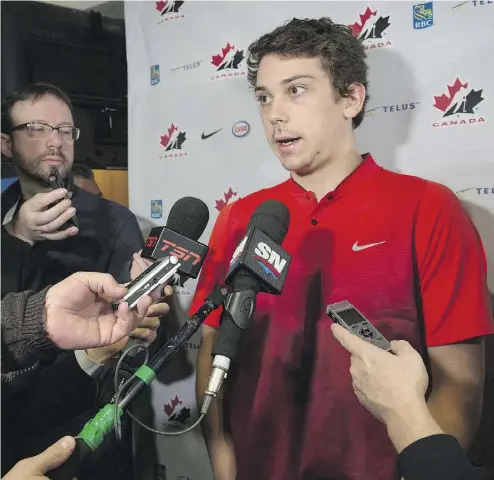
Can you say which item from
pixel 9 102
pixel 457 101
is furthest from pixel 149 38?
pixel 457 101

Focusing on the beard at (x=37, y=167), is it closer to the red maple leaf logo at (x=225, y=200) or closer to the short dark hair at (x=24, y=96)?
the short dark hair at (x=24, y=96)

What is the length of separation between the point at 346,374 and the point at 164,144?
855 mm

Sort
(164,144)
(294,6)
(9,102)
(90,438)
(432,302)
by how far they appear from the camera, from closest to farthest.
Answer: (90,438), (432,302), (294,6), (9,102), (164,144)

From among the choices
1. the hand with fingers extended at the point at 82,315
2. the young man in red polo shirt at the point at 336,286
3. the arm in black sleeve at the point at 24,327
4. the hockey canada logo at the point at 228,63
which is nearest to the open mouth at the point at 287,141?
the young man in red polo shirt at the point at 336,286

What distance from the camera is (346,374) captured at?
3.72 ft

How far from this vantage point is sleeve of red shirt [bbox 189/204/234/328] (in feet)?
4.28

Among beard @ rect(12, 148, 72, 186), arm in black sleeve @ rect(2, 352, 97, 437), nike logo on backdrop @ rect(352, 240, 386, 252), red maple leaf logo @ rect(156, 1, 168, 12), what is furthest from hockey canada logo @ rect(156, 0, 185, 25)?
arm in black sleeve @ rect(2, 352, 97, 437)

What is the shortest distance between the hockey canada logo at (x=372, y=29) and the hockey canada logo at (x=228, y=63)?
12.4 inches

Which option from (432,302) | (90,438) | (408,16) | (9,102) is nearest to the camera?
(90,438)

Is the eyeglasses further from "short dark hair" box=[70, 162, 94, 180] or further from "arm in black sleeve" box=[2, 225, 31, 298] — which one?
"arm in black sleeve" box=[2, 225, 31, 298]

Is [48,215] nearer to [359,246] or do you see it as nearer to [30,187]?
[30,187]

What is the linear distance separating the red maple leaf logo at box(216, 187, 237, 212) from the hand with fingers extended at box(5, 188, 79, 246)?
0.38 meters

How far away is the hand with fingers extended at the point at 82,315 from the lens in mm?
1031

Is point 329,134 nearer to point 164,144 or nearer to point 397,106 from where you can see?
point 397,106
